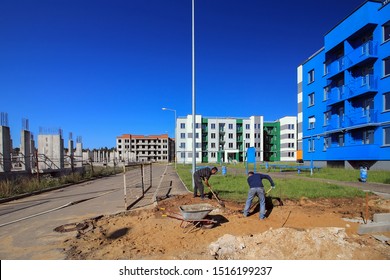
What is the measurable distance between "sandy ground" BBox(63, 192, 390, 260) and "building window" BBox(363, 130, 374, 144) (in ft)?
54.7

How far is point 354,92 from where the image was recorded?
897 inches

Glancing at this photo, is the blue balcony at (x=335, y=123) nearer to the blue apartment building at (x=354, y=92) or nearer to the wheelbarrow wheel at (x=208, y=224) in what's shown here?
the blue apartment building at (x=354, y=92)

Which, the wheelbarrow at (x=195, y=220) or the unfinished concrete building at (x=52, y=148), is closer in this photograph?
the wheelbarrow at (x=195, y=220)

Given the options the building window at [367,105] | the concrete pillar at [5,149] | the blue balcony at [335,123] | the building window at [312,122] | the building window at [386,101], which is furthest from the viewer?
the building window at [312,122]

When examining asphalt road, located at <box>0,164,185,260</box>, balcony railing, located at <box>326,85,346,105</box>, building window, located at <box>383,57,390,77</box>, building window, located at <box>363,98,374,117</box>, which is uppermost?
building window, located at <box>383,57,390,77</box>

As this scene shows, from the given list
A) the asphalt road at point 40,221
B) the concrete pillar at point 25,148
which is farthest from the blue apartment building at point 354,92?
the concrete pillar at point 25,148

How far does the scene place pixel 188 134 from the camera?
2571 inches

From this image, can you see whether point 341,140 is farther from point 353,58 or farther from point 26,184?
point 26,184

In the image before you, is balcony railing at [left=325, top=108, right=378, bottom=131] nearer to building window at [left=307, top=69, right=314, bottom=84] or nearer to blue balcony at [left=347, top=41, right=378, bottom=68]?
blue balcony at [left=347, top=41, right=378, bottom=68]

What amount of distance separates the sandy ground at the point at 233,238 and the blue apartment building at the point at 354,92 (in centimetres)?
1340

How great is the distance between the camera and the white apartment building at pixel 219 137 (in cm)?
6562

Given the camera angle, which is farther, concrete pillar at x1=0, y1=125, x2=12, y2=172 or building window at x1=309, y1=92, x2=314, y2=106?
building window at x1=309, y1=92, x2=314, y2=106

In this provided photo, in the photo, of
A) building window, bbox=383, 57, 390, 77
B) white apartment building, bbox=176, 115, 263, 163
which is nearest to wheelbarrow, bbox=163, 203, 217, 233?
building window, bbox=383, 57, 390, 77

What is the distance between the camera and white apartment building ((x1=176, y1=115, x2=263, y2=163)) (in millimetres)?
65625
